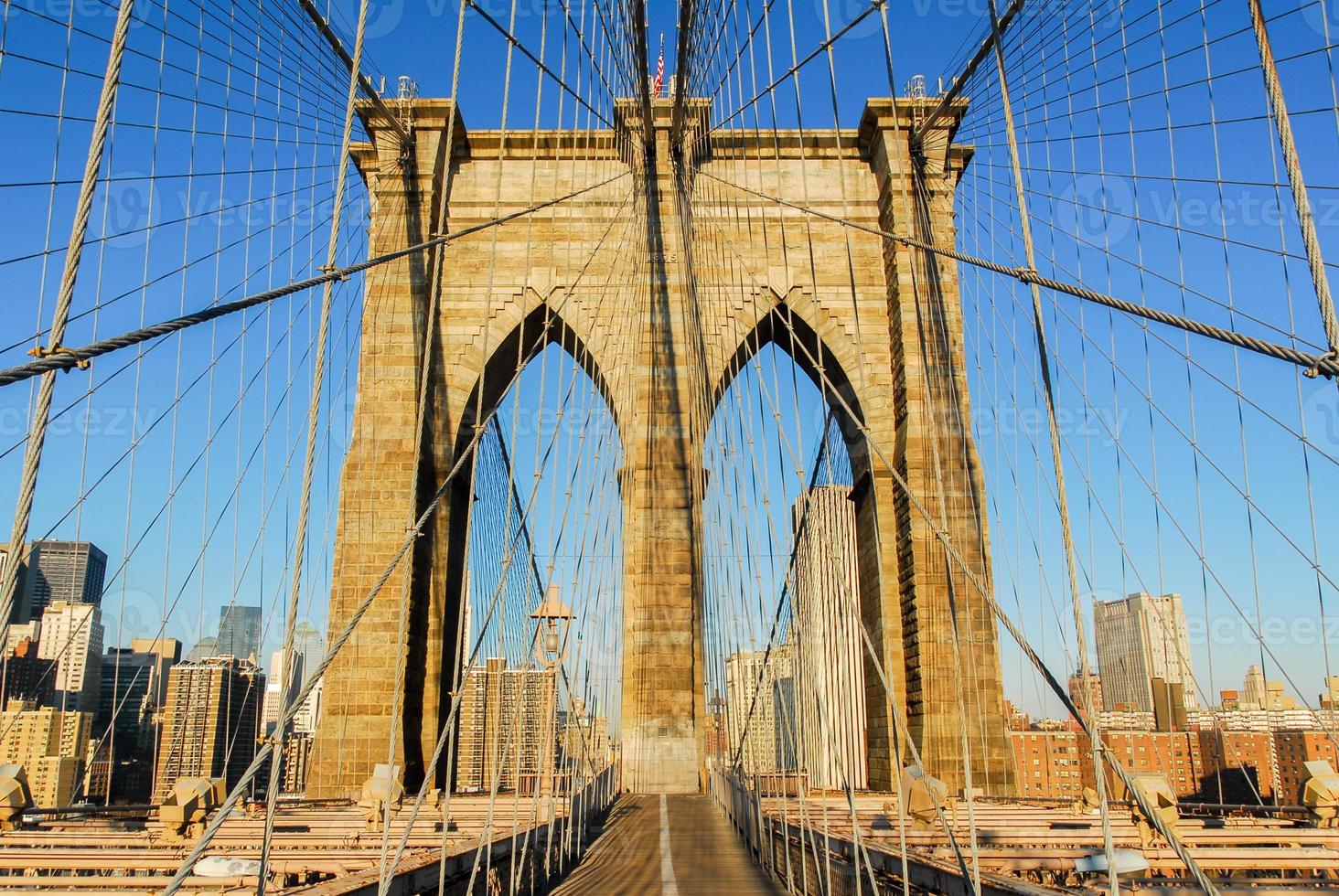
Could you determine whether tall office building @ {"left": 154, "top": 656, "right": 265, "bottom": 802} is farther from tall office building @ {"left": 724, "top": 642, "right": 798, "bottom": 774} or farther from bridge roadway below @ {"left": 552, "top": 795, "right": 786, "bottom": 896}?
tall office building @ {"left": 724, "top": 642, "right": 798, "bottom": 774}

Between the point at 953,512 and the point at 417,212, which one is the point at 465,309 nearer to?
the point at 417,212

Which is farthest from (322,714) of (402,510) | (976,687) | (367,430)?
→ (976,687)

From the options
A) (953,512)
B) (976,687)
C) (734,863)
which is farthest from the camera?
(953,512)

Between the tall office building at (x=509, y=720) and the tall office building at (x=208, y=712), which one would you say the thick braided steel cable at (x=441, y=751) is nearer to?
the tall office building at (x=509, y=720)

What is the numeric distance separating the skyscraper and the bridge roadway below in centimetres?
83

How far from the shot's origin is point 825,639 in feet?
46.2

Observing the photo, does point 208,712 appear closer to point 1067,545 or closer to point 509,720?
point 509,720

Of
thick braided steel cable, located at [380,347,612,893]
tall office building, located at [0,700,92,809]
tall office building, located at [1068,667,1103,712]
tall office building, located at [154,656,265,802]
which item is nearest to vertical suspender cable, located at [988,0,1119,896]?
tall office building, located at [1068,667,1103,712]

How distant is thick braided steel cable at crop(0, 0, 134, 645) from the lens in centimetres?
260

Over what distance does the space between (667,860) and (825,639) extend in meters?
7.18

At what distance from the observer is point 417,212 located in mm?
14844

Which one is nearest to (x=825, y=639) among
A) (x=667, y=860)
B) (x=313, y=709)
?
(x=667, y=860)

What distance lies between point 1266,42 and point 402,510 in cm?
1214

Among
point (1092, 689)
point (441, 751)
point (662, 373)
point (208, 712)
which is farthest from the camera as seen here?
point (662, 373)
